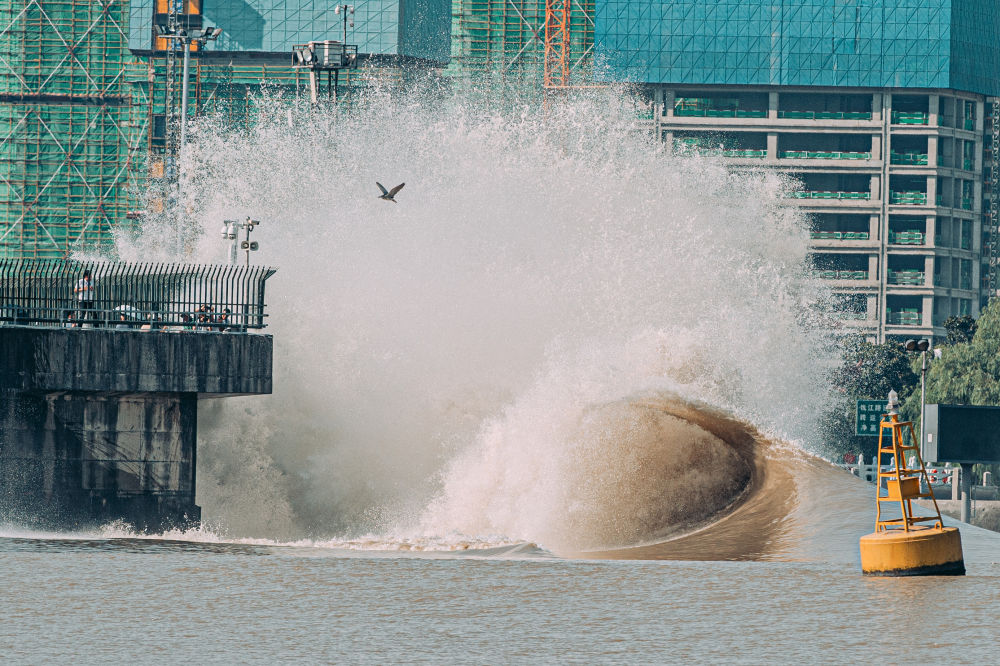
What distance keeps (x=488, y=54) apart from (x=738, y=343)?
94.5 meters

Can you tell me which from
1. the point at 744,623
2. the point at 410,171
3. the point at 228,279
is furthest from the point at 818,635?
the point at 410,171

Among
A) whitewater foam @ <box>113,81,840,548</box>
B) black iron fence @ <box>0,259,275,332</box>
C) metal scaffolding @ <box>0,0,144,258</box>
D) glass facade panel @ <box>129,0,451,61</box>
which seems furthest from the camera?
glass facade panel @ <box>129,0,451,61</box>

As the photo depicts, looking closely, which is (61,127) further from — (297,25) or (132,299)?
(132,299)

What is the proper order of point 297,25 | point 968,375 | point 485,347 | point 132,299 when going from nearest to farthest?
point 132,299 < point 485,347 < point 968,375 < point 297,25

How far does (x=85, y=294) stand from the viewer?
123ft

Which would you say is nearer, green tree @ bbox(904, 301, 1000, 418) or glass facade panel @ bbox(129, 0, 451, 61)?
green tree @ bbox(904, 301, 1000, 418)

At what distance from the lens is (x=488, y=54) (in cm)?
14625

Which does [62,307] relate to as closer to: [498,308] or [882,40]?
[498,308]

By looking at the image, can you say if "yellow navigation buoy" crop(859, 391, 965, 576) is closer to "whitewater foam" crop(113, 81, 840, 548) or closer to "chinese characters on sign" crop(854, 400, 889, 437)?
"whitewater foam" crop(113, 81, 840, 548)

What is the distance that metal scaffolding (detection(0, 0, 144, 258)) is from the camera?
134 meters

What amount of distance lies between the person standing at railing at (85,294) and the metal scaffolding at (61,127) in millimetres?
96800

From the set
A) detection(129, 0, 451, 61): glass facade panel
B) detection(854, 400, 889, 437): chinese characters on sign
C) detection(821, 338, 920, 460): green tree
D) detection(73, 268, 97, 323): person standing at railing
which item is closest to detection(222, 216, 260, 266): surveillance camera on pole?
detection(73, 268, 97, 323): person standing at railing

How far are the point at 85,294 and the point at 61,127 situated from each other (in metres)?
106

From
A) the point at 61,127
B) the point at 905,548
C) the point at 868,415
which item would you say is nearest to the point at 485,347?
the point at 905,548
